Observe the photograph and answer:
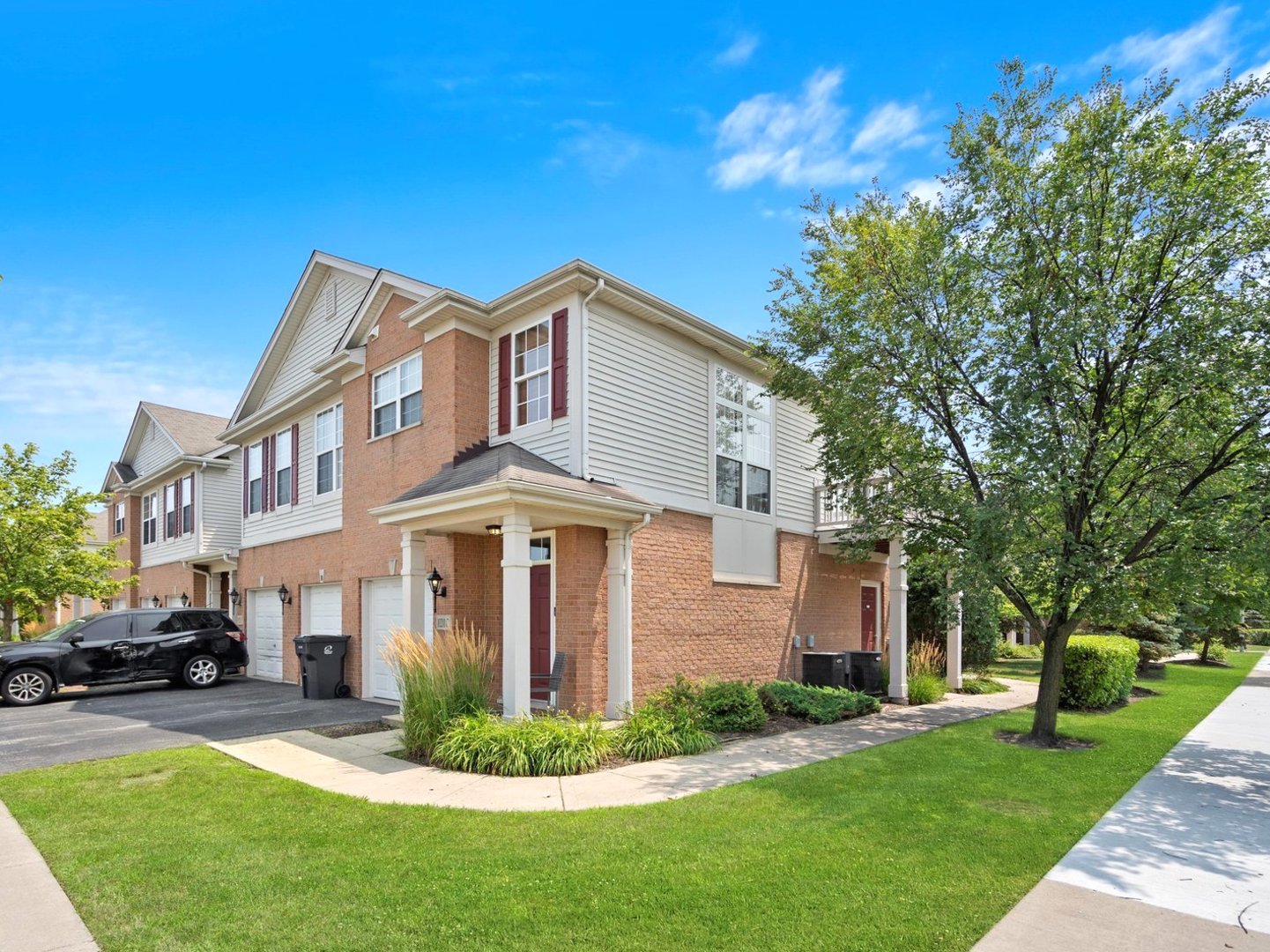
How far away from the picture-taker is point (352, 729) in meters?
10.3

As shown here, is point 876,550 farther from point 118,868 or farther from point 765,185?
point 118,868

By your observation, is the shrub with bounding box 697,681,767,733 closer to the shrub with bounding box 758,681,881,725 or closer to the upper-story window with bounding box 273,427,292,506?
the shrub with bounding box 758,681,881,725

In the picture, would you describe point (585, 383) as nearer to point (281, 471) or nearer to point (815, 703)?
point (815, 703)

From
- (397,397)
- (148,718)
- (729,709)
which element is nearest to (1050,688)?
(729,709)

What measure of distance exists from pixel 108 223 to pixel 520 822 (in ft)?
44.3

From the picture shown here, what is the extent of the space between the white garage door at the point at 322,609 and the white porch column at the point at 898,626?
10346 mm

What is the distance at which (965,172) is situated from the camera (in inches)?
387

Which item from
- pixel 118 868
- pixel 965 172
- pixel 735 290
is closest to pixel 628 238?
pixel 735 290

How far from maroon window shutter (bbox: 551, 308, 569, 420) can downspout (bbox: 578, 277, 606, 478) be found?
0.85 ft

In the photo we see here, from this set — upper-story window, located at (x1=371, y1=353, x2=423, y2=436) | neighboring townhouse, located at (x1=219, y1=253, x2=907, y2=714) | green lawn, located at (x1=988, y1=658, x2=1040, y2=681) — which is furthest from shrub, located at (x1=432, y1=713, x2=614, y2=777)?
green lawn, located at (x1=988, y1=658, x2=1040, y2=681)

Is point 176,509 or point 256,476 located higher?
point 256,476

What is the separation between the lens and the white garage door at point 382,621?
13031 mm

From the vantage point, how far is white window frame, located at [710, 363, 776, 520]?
12805mm

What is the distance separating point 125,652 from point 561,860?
13.4 metres
